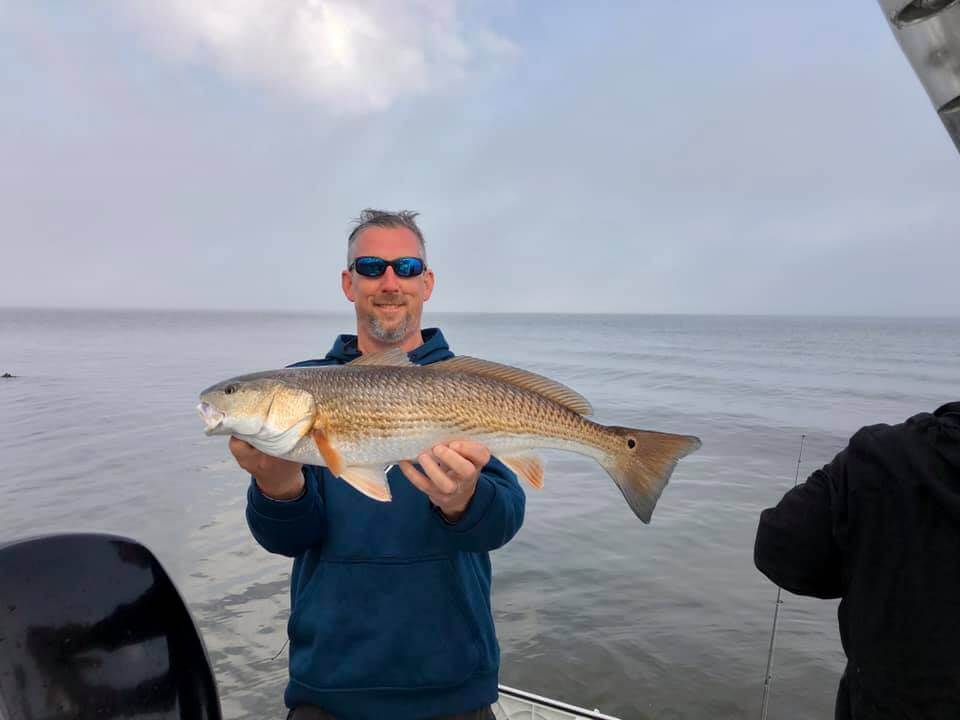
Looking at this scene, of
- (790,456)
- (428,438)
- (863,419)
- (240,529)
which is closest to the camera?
(428,438)

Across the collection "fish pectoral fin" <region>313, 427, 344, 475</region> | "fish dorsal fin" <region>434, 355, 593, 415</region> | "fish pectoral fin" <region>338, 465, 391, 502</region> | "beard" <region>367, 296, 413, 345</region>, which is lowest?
"fish pectoral fin" <region>338, 465, 391, 502</region>

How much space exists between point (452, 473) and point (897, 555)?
1.81 metres

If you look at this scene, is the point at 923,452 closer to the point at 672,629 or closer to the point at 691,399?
the point at 672,629

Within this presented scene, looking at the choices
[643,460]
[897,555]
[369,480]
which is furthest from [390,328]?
[897,555]

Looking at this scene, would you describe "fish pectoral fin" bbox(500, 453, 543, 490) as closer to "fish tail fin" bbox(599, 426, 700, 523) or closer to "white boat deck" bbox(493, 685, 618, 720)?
"fish tail fin" bbox(599, 426, 700, 523)

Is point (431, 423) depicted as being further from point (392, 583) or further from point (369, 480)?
point (392, 583)

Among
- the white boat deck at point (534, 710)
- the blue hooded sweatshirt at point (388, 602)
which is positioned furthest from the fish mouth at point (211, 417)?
the white boat deck at point (534, 710)

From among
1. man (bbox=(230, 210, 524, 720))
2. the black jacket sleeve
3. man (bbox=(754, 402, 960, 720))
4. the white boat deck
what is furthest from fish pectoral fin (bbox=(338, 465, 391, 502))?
the white boat deck

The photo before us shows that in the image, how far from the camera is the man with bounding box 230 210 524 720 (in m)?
2.97

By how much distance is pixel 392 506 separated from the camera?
3.27 metres

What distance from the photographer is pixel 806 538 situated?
2.34 meters

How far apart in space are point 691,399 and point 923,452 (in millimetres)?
25027

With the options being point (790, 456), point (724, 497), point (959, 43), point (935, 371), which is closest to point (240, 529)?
point (724, 497)

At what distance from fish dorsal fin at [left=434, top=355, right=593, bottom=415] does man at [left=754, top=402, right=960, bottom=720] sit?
1384 millimetres
